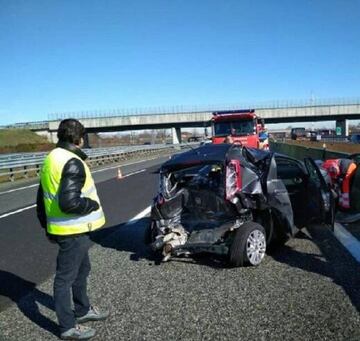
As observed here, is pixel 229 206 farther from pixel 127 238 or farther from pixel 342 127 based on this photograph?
pixel 342 127

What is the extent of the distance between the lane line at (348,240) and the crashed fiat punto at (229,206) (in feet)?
1.45

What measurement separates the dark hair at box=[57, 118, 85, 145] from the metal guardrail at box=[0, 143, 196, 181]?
18.8 m

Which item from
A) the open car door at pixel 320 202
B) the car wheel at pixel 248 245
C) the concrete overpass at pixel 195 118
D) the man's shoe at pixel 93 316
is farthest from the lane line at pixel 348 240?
the concrete overpass at pixel 195 118

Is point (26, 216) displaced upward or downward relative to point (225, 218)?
downward

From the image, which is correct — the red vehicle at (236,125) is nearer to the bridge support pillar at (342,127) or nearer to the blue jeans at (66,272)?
the blue jeans at (66,272)

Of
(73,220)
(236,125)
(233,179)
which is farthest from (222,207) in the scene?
(236,125)

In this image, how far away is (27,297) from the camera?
17.7 feet

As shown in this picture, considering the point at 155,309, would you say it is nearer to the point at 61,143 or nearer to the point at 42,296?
the point at 42,296

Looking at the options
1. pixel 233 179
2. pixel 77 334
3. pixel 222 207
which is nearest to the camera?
pixel 77 334

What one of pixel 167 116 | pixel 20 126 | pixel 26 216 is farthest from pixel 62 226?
pixel 20 126

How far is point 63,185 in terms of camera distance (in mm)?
4008

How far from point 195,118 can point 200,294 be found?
78862 mm

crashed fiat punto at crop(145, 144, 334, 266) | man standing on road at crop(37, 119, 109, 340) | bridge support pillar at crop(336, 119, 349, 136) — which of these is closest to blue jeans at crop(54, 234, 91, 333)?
man standing on road at crop(37, 119, 109, 340)

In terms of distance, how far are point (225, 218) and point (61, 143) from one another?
304cm
